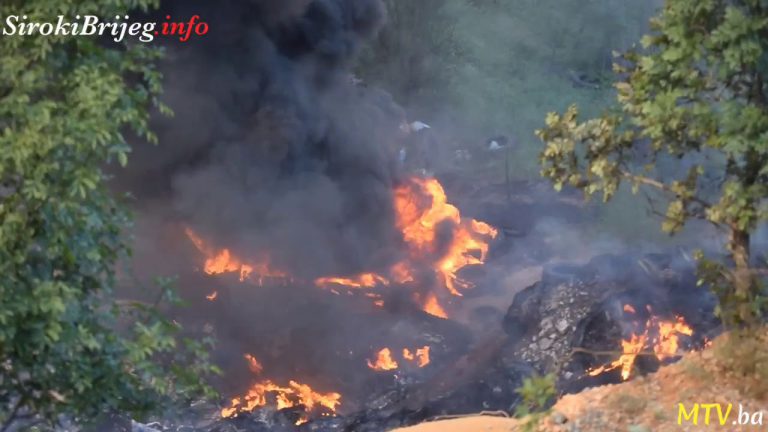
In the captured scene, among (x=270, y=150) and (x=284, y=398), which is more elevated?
(x=270, y=150)

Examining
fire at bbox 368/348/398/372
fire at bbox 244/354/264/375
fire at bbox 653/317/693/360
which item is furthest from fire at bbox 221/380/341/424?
fire at bbox 653/317/693/360

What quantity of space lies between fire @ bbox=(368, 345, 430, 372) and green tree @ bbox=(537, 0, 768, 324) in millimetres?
8109

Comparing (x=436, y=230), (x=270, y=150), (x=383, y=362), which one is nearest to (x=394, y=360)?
(x=383, y=362)

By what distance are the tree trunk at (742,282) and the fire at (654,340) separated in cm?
637

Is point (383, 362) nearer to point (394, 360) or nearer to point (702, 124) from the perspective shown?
point (394, 360)

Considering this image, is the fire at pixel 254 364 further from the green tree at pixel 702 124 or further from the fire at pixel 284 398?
the green tree at pixel 702 124

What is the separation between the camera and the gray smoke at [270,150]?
19.4 m

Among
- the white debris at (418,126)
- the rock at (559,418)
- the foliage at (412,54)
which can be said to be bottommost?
the rock at (559,418)

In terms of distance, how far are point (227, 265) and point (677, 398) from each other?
13173 mm

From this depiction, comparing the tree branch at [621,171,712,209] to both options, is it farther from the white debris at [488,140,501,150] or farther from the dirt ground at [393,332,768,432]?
the white debris at [488,140,501,150]

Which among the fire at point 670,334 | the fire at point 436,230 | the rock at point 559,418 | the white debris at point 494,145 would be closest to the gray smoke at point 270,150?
the fire at point 436,230

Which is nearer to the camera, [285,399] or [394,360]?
[285,399]

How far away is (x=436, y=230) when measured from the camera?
21203 millimetres

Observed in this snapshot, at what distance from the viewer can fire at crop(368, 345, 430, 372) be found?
15.0 meters
